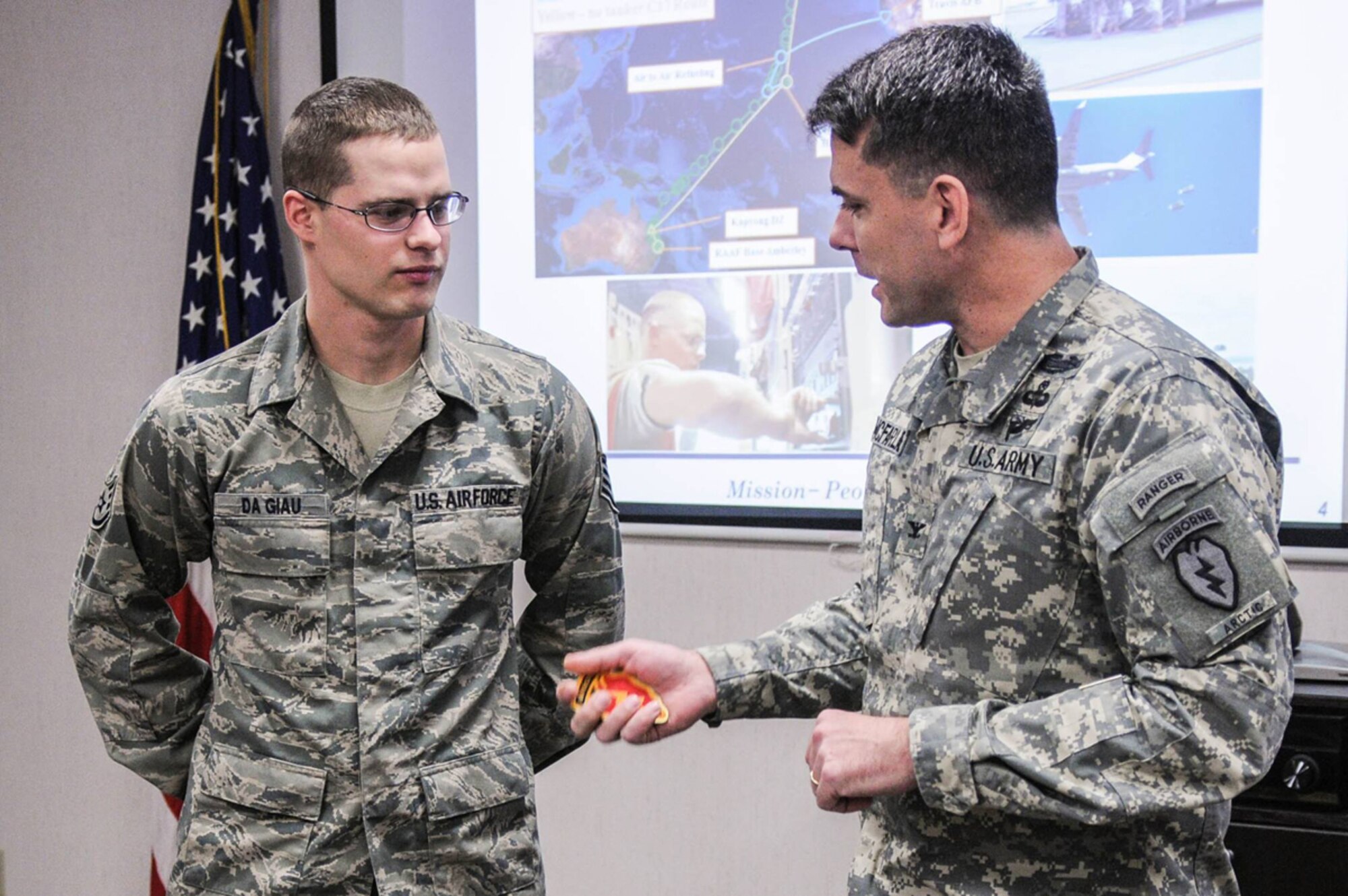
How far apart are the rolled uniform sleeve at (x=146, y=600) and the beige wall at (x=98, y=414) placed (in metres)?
1.35

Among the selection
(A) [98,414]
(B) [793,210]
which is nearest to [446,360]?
(B) [793,210]

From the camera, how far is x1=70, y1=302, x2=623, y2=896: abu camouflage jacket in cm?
157

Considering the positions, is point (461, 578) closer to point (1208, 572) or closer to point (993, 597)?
point (993, 597)

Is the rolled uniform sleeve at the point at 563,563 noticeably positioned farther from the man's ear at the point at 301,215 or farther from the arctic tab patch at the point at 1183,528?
the arctic tab patch at the point at 1183,528

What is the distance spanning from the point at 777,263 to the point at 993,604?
1749mm

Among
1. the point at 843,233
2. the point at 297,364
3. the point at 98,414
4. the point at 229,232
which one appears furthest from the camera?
Result: the point at 98,414

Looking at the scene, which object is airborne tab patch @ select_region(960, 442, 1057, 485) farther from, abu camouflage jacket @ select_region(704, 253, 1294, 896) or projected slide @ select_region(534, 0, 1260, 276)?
projected slide @ select_region(534, 0, 1260, 276)

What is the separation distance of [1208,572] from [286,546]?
1080mm

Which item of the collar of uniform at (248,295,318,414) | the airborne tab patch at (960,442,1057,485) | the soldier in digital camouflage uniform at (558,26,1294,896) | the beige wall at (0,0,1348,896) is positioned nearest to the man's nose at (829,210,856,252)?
the soldier in digital camouflage uniform at (558,26,1294,896)

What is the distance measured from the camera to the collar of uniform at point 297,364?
1.64m

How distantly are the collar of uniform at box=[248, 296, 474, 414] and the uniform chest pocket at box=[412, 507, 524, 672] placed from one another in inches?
6.3

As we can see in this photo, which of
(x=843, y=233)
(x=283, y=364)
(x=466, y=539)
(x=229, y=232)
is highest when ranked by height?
(x=229, y=232)

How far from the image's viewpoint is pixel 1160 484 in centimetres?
105

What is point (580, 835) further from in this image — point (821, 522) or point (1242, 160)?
point (1242, 160)
